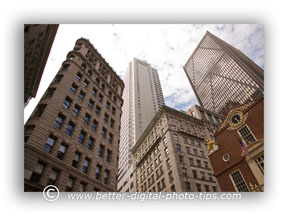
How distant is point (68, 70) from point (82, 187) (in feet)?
39.4

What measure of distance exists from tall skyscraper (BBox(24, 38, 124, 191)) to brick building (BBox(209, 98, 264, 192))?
33.7ft

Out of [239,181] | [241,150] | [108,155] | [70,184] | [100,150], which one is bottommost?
[239,181]

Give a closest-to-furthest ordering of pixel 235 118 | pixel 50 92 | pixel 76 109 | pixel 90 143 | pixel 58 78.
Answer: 1. pixel 235 118
2. pixel 50 92
3. pixel 90 143
4. pixel 76 109
5. pixel 58 78

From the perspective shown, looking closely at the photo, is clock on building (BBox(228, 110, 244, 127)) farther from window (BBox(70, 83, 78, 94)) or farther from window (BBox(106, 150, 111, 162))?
window (BBox(70, 83, 78, 94))

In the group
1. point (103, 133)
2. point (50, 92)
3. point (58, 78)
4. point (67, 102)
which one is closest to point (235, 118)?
point (103, 133)

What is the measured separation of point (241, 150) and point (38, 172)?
1317 centimetres

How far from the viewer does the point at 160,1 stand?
9.69 m

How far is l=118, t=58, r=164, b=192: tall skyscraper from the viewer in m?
56.1

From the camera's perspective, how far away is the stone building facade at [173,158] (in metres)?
27.8

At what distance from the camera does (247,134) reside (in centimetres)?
1252

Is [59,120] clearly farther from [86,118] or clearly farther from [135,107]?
[135,107]

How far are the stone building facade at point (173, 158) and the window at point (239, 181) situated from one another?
573 inches
